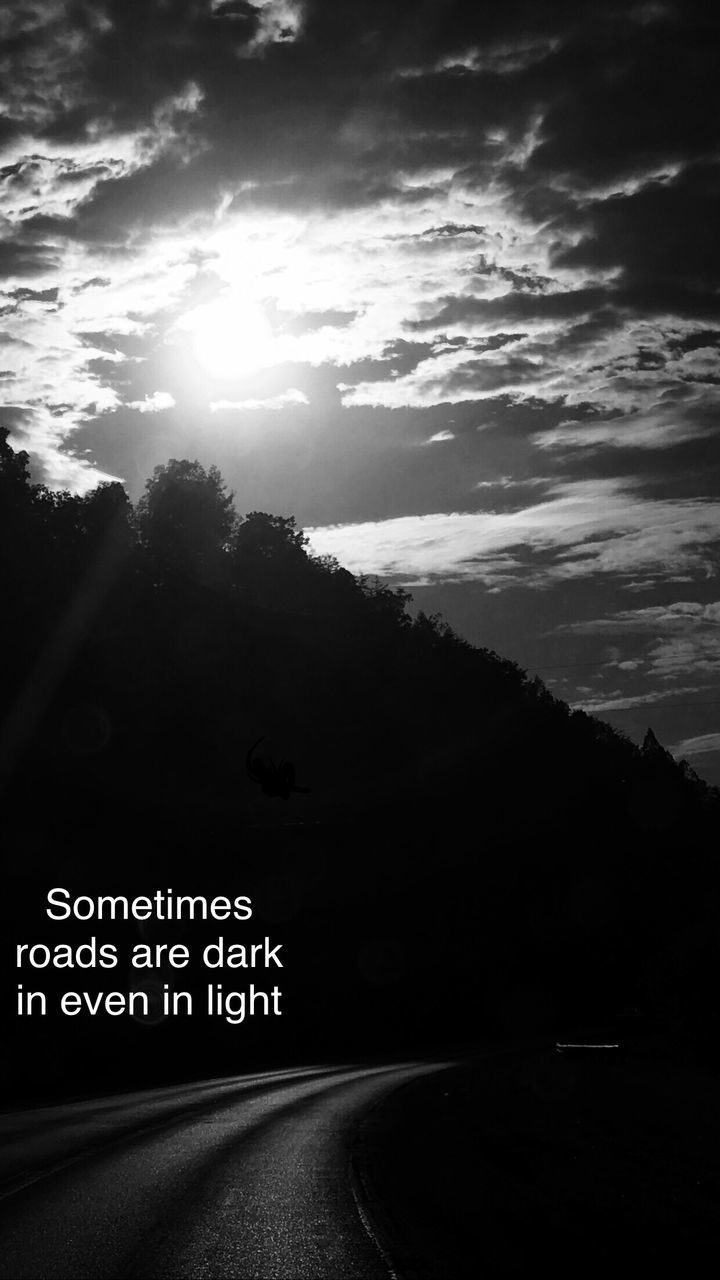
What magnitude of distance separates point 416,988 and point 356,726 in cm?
2847

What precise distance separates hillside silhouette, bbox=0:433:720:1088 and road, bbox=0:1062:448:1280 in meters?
16.3

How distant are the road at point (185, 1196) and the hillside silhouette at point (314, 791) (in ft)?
53.5

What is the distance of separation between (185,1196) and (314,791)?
92164 millimetres

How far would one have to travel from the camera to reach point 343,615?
14038cm

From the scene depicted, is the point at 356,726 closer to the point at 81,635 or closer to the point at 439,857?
the point at 439,857

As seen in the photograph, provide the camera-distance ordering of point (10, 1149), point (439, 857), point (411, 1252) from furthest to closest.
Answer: point (439, 857)
point (10, 1149)
point (411, 1252)

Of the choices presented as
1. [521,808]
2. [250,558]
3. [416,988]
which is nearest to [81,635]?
[416,988]

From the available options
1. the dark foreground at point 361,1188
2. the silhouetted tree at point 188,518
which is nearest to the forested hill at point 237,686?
the silhouetted tree at point 188,518

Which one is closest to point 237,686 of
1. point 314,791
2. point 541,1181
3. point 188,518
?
point 314,791

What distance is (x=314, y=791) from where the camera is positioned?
107312 millimetres

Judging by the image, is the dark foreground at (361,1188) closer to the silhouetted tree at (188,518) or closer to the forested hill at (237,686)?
the forested hill at (237,686)

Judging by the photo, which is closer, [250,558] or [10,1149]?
[10,1149]

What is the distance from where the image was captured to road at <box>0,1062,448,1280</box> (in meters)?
11.3

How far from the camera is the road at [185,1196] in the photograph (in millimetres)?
11344
